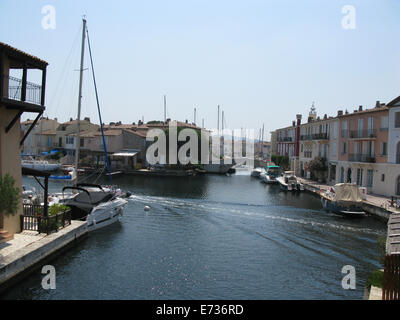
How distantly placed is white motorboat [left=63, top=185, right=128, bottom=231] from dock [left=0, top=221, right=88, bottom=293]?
378 cm

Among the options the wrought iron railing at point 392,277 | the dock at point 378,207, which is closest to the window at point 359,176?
the dock at point 378,207

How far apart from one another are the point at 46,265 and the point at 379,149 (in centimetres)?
3401

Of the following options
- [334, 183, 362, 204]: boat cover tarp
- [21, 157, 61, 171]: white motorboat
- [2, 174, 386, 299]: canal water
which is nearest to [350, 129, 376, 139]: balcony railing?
[334, 183, 362, 204]: boat cover tarp

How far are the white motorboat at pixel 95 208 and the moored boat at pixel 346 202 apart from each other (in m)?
17.8

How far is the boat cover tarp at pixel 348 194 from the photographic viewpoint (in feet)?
100

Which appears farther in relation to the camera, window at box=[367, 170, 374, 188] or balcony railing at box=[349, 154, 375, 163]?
window at box=[367, 170, 374, 188]

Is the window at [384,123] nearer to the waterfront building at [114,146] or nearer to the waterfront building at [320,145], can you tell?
the waterfront building at [320,145]

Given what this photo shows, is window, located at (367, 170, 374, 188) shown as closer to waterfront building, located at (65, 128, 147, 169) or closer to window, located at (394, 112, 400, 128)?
window, located at (394, 112, 400, 128)

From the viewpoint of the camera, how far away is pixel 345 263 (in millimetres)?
18234

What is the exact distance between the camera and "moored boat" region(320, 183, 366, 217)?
99.1ft

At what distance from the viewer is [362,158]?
40.3 metres

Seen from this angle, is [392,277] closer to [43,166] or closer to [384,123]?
[384,123]
